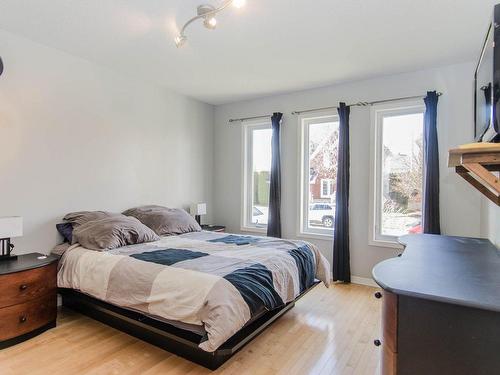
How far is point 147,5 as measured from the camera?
7.40 ft

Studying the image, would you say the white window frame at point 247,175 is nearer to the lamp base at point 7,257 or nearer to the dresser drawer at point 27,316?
the dresser drawer at point 27,316

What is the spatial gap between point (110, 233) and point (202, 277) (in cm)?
133

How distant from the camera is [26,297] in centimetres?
236

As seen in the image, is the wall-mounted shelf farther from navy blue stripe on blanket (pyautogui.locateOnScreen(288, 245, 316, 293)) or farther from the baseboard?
the baseboard

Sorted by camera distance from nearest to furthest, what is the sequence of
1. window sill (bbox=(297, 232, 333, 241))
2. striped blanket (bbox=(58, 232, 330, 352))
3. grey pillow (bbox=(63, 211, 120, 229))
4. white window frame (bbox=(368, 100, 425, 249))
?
striped blanket (bbox=(58, 232, 330, 352)), grey pillow (bbox=(63, 211, 120, 229)), white window frame (bbox=(368, 100, 425, 249)), window sill (bbox=(297, 232, 333, 241))

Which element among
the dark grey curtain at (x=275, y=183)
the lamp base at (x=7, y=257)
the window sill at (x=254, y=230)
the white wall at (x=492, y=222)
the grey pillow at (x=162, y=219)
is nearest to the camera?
the white wall at (x=492, y=222)

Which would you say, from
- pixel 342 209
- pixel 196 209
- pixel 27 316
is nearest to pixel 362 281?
pixel 342 209

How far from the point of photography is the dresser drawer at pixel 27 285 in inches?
88.4

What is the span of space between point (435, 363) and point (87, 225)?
2.91 m

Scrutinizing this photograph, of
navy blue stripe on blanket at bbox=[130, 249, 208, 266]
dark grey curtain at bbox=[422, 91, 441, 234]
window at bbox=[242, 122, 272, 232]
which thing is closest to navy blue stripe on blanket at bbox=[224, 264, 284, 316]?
navy blue stripe on blanket at bbox=[130, 249, 208, 266]

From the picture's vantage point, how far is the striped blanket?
189 cm

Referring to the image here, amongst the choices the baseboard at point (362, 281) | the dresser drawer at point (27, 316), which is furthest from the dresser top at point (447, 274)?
the dresser drawer at point (27, 316)

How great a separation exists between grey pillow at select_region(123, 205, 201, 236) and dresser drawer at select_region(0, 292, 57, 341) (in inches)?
46.5

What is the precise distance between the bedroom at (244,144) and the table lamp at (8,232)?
25mm
